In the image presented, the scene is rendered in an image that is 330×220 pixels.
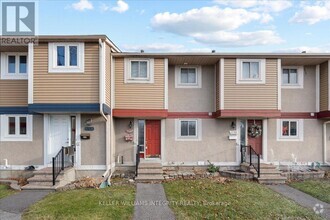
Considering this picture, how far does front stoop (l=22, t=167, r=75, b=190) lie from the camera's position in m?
9.80

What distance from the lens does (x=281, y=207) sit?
7801 mm

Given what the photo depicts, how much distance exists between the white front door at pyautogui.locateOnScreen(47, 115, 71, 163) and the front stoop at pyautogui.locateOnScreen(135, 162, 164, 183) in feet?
11.2

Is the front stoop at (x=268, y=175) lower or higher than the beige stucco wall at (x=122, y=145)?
lower

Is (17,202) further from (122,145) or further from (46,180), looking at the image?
(122,145)

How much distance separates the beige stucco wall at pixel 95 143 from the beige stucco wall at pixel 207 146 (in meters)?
3.17

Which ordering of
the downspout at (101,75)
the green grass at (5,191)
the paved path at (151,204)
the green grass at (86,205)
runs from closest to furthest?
the green grass at (86,205) < the paved path at (151,204) < the green grass at (5,191) < the downspout at (101,75)

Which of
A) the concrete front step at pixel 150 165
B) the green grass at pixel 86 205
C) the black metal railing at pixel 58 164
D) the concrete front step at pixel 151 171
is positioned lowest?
the green grass at pixel 86 205

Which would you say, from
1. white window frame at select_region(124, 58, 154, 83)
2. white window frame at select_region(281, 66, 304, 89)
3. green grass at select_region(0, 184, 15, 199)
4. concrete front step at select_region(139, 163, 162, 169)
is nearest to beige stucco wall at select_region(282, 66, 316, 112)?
white window frame at select_region(281, 66, 304, 89)

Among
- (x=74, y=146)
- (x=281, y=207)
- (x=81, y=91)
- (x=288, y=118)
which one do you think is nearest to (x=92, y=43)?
(x=81, y=91)

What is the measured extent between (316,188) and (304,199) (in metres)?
1.73

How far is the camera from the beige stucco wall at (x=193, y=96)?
1358cm

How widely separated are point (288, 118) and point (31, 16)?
515 inches

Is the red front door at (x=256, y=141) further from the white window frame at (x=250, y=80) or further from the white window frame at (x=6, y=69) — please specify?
the white window frame at (x=6, y=69)

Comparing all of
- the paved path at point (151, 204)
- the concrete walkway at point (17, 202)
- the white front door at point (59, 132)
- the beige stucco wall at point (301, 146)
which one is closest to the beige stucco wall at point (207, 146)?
the beige stucco wall at point (301, 146)
